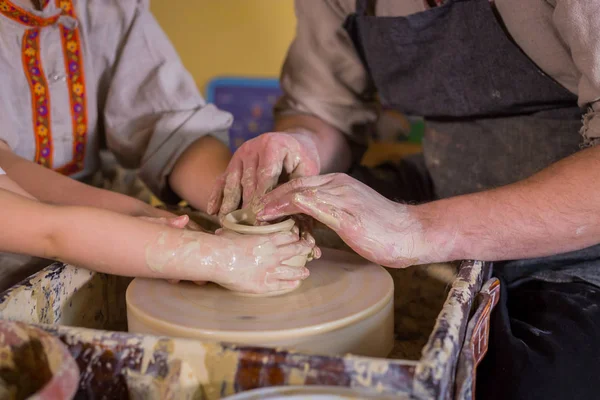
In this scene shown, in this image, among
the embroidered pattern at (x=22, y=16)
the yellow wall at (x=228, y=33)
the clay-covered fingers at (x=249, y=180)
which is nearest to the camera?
the clay-covered fingers at (x=249, y=180)

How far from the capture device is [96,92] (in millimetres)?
1709

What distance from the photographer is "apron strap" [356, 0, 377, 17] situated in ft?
5.31

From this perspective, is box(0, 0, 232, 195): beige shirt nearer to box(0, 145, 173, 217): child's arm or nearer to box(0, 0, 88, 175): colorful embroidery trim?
box(0, 0, 88, 175): colorful embroidery trim

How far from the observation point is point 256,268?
41.7 inches

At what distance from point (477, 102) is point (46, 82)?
1038 millimetres

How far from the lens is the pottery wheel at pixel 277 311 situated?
0.96 m

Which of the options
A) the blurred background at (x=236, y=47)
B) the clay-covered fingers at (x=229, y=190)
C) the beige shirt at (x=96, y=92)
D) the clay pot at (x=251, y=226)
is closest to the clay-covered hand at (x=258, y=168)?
the clay-covered fingers at (x=229, y=190)

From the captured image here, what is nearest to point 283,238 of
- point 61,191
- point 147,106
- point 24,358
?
point 24,358

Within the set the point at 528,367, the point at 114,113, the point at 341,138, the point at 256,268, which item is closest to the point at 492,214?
the point at 528,367

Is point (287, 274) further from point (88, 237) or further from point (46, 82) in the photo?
point (46, 82)

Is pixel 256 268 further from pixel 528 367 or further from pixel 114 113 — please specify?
pixel 114 113

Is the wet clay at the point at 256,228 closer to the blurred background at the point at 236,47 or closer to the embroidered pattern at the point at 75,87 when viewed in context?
the embroidered pattern at the point at 75,87

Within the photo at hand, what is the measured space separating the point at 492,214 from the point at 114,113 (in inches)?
40.9

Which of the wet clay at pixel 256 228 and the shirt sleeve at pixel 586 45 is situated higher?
the shirt sleeve at pixel 586 45
